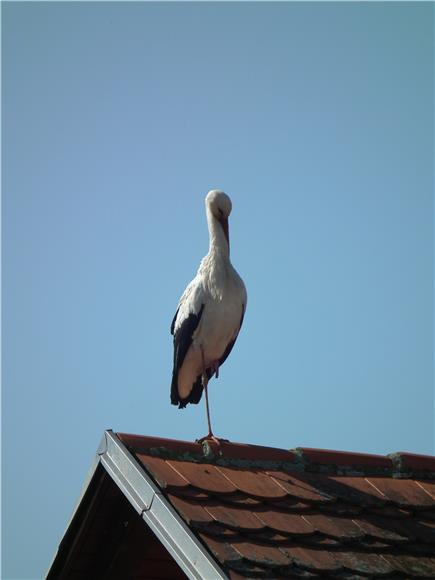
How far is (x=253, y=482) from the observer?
175 inches

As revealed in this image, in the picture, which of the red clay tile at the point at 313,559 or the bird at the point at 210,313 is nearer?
the red clay tile at the point at 313,559

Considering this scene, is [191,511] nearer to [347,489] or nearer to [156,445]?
[156,445]

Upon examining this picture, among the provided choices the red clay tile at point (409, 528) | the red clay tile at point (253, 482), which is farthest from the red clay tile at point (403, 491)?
the red clay tile at point (253, 482)

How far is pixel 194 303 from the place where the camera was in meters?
7.82

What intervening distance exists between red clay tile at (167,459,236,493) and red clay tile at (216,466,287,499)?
0.05 m

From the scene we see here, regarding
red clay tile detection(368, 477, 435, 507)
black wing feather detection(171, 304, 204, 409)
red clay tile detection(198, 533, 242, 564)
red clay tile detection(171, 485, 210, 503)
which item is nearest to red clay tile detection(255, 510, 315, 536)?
red clay tile detection(171, 485, 210, 503)

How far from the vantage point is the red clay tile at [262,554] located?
3725mm

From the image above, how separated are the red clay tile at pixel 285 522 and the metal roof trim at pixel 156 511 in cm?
45

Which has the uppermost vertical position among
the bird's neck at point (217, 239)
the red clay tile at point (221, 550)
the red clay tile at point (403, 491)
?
the bird's neck at point (217, 239)

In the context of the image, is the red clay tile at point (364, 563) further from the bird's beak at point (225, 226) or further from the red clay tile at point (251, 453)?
the bird's beak at point (225, 226)

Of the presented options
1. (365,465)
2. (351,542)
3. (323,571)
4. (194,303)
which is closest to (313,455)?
(365,465)

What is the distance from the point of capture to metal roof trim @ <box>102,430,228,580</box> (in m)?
3.60

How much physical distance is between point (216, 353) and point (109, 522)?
3.82 metres

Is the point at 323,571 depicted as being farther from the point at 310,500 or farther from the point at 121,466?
the point at 121,466
